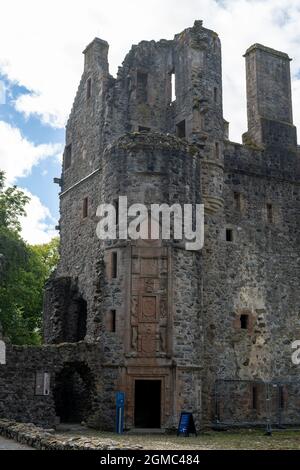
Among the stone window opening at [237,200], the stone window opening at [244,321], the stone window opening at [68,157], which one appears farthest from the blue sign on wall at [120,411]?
the stone window opening at [68,157]

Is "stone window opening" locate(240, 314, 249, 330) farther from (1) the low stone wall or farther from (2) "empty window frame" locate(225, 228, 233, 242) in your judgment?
(1) the low stone wall

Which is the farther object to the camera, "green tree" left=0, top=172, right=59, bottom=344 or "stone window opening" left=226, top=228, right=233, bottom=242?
"green tree" left=0, top=172, right=59, bottom=344

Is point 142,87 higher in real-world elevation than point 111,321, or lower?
higher

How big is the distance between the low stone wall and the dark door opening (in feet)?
25.7

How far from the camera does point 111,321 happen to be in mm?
23625

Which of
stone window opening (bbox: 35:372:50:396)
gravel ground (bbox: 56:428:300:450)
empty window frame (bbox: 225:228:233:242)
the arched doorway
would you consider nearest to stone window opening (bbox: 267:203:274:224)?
empty window frame (bbox: 225:228:233:242)

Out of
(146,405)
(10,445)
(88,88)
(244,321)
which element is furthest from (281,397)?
(88,88)

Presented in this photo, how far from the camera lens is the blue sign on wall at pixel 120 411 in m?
22.0

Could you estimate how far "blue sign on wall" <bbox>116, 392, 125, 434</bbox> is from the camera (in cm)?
2195

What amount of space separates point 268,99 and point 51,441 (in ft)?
69.3

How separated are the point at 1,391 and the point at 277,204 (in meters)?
14.3

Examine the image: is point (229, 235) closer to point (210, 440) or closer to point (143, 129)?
point (143, 129)
